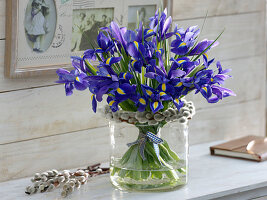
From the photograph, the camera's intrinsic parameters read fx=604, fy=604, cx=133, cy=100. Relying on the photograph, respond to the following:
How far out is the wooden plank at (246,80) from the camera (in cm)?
222

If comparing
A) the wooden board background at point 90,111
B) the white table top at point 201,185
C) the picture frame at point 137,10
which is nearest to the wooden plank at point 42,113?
the wooden board background at point 90,111

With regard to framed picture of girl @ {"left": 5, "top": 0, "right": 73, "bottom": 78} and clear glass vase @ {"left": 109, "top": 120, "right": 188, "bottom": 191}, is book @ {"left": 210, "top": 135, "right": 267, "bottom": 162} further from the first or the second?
framed picture of girl @ {"left": 5, "top": 0, "right": 73, "bottom": 78}

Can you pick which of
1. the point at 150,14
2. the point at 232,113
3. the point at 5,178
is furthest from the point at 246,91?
the point at 5,178

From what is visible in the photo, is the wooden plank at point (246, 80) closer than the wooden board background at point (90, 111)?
No

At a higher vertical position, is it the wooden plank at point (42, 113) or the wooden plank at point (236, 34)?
the wooden plank at point (236, 34)

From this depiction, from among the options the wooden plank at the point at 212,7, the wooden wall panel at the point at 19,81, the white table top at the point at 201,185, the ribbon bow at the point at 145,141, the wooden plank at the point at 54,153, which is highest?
the wooden plank at the point at 212,7

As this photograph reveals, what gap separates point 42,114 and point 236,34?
Result: 817 millimetres

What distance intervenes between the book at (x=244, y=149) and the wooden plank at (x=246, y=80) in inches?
8.0

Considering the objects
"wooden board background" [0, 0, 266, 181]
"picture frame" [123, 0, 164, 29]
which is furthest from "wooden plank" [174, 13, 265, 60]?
"picture frame" [123, 0, 164, 29]

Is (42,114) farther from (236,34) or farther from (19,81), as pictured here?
(236,34)

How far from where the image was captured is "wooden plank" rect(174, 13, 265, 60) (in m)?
2.11

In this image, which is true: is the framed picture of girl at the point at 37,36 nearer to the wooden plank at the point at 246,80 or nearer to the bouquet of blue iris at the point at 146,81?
the bouquet of blue iris at the point at 146,81

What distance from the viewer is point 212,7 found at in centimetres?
210

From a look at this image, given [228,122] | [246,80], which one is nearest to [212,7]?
[246,80]
